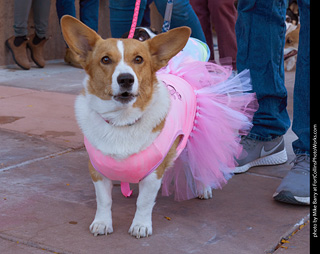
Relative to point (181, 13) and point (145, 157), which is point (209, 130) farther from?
point (181, 13)

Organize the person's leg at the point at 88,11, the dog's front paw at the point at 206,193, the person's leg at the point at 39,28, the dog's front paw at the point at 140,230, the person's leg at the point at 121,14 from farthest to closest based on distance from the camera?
the person's leg at the point at 88,11
the person's leg at the point at 39,28
the person's leg at the point at 121,14
the dog's front paw at the point at 206,193
the dog's front paw at the point at 140,230

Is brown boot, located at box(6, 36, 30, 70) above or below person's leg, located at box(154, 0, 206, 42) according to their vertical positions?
below

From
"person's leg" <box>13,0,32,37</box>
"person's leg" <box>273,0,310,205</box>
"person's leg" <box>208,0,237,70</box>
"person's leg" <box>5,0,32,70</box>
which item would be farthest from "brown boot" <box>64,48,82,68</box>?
"person's leg" <box>273,0,310,205</box>

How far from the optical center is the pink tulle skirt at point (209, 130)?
114 inches

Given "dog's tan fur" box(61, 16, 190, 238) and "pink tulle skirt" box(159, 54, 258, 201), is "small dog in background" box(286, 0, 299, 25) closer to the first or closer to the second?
"pink tulle skirt" box(159, 54, 258, 201)

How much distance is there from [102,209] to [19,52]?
4613mm

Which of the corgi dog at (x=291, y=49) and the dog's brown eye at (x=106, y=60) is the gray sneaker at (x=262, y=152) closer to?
the dog's brown eye at (x=106, y=60)

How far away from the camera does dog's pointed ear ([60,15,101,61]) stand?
2.46 meters

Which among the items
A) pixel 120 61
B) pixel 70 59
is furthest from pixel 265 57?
pixel 70 59

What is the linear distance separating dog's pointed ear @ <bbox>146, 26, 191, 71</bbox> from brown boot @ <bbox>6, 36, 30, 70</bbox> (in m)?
4.38

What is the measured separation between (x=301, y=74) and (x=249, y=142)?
25.0 inches

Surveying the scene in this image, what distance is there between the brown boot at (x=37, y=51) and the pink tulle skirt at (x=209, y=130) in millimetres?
4055

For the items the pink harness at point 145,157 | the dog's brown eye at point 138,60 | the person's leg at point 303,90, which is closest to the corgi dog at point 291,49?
the person's leg at point 303,90
